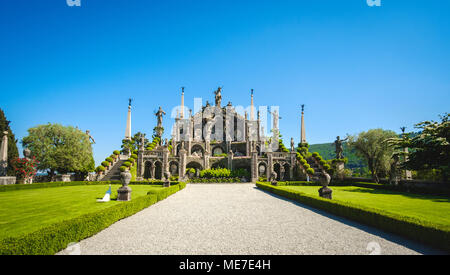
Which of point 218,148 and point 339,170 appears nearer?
point 339,170

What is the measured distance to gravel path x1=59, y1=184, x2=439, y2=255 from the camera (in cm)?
584

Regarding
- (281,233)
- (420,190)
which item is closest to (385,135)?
(420,190)

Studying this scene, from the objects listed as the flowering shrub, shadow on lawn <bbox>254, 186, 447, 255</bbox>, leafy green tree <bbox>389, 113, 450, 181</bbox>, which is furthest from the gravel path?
the flowering shrub

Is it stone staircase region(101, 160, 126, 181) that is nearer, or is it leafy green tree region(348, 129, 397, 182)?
stone staircase region(101, 160, 126, 181)

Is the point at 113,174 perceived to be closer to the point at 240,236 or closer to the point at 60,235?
the point at 60,235

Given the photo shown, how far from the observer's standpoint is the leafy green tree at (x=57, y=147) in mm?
29297

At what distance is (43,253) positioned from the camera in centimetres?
500

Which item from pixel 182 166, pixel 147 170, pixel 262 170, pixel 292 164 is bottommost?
pixel 262 170

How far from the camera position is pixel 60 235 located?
5.59 meters

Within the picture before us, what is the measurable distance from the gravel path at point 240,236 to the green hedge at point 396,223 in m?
0.30

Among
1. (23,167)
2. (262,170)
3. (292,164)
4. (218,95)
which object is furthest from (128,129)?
(292,164)

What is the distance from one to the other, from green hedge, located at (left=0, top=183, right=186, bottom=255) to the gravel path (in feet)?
0.97

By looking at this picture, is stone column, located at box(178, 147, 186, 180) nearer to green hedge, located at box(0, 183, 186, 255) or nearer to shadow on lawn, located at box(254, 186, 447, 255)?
green hedge, located at box(0, 183, 186, 255)

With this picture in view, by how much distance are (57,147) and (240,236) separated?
34.2 metres
